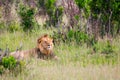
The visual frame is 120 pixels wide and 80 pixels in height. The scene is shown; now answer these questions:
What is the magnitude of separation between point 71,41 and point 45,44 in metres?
1.26

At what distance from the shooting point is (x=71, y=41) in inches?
436

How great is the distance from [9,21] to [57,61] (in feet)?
17.2

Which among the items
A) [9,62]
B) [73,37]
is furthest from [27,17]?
[9,62]

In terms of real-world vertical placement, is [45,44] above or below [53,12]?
below

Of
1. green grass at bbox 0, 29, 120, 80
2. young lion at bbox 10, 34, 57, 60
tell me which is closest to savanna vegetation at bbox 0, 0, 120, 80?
green grass at bbox 0, 29, 120, 80

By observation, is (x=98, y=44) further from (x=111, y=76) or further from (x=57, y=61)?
(x=111, y=76)

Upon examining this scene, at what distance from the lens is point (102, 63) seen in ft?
29.5

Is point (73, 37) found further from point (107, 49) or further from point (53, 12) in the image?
point (53, 12)

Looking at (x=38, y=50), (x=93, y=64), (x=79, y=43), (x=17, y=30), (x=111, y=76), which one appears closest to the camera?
(x=111, y=76)

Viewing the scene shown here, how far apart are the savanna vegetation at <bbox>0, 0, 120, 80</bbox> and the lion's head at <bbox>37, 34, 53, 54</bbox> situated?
0.22 meters

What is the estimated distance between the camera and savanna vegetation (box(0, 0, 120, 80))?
311 inches

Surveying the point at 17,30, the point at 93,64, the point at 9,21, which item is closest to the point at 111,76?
the point at 93,64

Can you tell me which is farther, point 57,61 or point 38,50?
point 38,50

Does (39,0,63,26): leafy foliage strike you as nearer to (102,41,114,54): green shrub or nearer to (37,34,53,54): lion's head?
(37,34,53,54): lion's head
